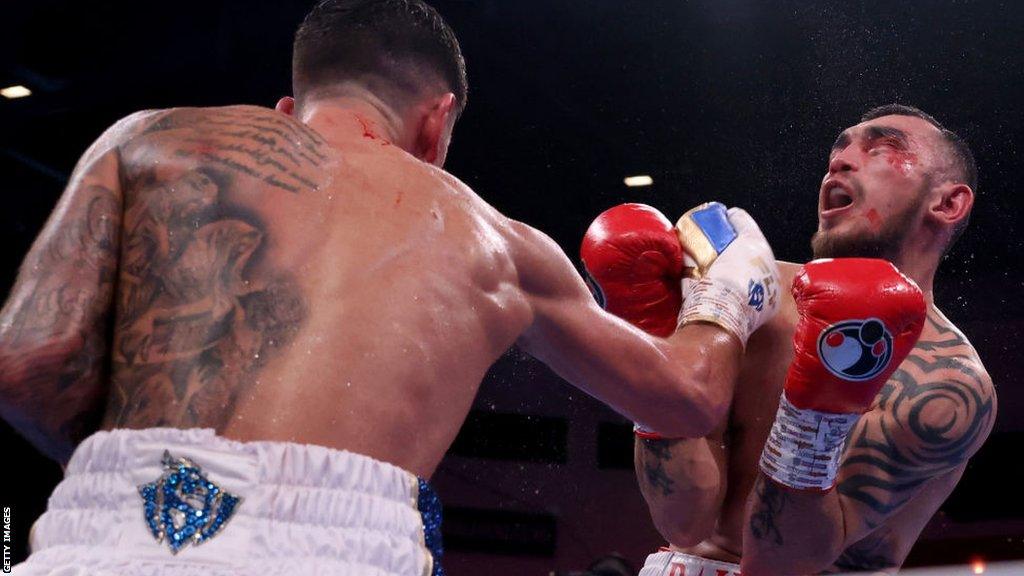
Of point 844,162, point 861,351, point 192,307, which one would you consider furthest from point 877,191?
point 192,307

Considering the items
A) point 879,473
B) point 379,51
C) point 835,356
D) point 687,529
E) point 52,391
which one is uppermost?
→ point 379,51

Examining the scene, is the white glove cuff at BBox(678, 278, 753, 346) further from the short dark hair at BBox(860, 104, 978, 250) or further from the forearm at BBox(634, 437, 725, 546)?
the short dark hair at BBox(860, 104, 978, 250)

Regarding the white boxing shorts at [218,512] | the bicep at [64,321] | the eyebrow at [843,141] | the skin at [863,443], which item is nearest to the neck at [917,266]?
the skin at [863,443]

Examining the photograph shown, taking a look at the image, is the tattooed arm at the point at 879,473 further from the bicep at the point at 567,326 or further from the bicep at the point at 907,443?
the bicep at the point at 567,326

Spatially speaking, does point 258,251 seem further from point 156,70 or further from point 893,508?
point 156,70

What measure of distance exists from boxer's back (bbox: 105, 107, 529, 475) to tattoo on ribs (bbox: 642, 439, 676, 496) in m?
0.90

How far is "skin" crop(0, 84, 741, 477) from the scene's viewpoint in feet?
4.62

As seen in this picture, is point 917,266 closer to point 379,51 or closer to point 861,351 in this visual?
point 861,351

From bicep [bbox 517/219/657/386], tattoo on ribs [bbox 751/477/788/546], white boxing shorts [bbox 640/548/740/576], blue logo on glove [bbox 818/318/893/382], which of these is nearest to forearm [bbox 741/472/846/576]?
tattoo on ribs [bbox 751/477/788/546]

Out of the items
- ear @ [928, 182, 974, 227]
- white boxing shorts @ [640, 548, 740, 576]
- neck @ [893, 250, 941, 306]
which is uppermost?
ear @ [928, 182, 974, 227]

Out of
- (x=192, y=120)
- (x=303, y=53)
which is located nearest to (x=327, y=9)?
(x=303, y=53)

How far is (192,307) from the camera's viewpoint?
144 cm

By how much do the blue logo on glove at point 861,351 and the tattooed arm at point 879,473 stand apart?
0.28 meters

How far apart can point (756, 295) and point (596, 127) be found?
3.69 metres
